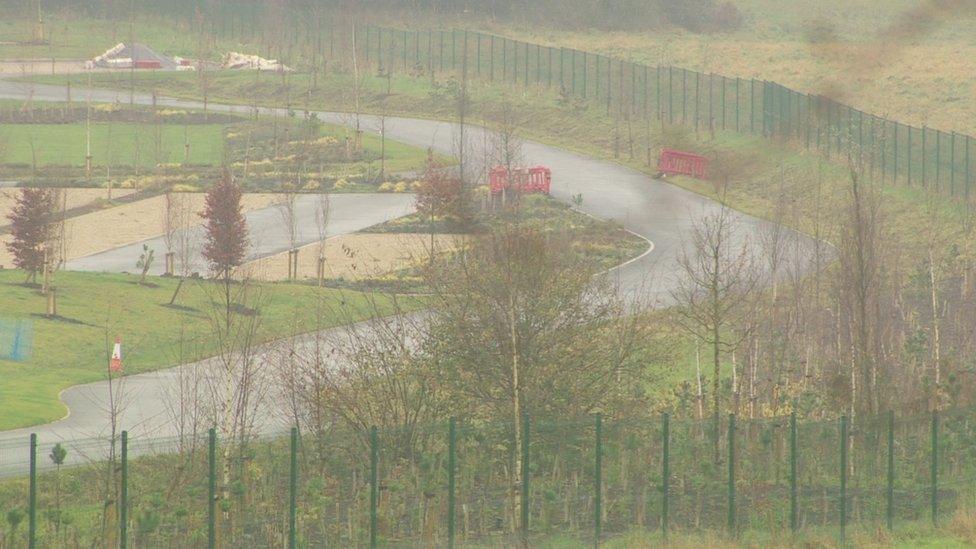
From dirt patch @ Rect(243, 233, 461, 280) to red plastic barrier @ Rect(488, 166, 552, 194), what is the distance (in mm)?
4620

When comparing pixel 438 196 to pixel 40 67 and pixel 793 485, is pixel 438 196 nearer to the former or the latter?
pixel 793 485

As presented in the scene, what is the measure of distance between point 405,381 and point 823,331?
16208 mm

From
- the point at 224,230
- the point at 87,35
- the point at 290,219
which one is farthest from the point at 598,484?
the point at 87,35

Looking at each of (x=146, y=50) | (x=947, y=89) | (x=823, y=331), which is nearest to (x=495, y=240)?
(x=823, y=331)

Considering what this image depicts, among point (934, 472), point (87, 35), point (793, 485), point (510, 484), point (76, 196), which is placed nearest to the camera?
point (793, 485)

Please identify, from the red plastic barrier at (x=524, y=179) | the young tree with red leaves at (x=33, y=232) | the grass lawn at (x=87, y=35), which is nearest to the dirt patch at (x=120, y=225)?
the young tree with red leaves at (x=33, y=232)

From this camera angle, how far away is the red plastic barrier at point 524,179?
5931 cm

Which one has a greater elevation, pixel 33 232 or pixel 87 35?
pixel 87 35

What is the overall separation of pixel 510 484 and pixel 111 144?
63675 mm

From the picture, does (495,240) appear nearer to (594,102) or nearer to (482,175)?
(482,175)

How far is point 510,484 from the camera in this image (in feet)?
70.2

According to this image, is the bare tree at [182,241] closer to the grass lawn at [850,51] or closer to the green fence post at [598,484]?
the grass lawn at [850,51]

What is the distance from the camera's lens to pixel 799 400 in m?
30.1

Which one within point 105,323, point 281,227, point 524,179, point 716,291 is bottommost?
point 105,323
